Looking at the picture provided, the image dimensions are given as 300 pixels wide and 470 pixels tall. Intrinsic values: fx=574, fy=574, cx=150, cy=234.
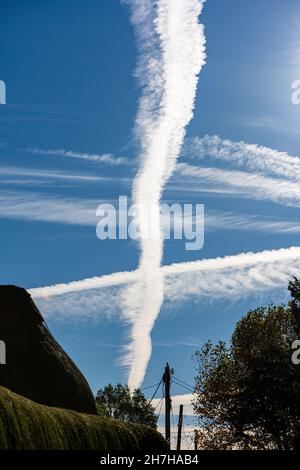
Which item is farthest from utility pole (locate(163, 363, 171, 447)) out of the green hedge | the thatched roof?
the green hedge

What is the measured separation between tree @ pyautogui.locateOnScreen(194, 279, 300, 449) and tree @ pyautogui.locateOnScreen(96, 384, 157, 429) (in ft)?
113

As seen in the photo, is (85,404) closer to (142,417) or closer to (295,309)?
(295,309)

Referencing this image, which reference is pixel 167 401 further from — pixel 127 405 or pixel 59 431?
pixel 127 405

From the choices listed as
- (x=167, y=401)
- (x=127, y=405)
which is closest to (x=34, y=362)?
(x=167, y=401)

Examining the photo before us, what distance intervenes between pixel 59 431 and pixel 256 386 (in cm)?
2936

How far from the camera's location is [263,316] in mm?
51312

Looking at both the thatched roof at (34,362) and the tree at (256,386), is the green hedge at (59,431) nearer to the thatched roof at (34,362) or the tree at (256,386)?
the thatched roof at (34,362)

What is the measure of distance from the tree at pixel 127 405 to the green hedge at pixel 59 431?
208 ft

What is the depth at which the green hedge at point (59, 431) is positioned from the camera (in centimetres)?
1250

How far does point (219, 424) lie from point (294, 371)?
37.8ft

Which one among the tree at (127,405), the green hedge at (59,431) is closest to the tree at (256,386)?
the green hedge at (59,431)

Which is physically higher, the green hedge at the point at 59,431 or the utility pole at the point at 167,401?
the utility pole at the point at 167,401

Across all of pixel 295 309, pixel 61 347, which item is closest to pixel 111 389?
pixel 295 309

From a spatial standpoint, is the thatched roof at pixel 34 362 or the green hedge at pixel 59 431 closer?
the green hedge at pixel 59 431
